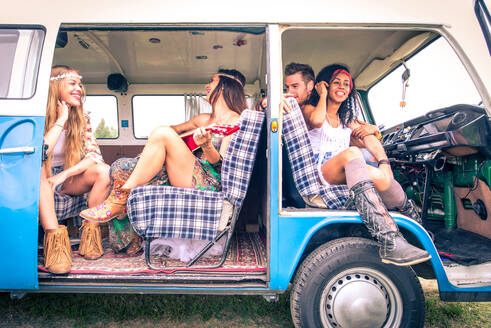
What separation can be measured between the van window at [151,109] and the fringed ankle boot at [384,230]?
2988 millimetres

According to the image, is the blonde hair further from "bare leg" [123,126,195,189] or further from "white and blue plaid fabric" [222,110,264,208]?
"white and blue plaid fabric" [222,110,264,208]

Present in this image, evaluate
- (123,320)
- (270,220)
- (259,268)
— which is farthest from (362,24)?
(123,320)

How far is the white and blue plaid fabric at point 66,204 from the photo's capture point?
2.63 meters

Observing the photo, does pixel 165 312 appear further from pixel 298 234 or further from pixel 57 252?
pixel 298 234

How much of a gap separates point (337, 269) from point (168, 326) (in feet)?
4.52

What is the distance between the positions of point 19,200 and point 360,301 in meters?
2.33

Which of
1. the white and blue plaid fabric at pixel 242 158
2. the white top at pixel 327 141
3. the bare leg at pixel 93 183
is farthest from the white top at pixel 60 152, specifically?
the white top at pixel 327 141

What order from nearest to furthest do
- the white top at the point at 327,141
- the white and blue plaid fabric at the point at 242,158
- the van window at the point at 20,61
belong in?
1. the van window at the point at 20,61
2. the white and blue plaid fabric at the point at 242,158
3. the white top at the point at 327,141

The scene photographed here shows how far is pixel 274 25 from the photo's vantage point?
6.88ft

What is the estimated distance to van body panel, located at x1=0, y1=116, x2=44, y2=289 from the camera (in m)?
2.04

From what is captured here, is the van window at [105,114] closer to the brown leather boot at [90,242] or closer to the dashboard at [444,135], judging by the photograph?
the brown leather boot at [90,242]

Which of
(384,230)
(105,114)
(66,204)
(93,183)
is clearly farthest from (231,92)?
(105,114)

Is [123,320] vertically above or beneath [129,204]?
beneath

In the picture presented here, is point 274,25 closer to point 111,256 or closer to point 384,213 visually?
point 384,213
